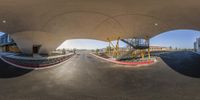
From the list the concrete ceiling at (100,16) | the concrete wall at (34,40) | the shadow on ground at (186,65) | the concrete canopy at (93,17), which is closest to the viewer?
the shadow on ground at (186,65)

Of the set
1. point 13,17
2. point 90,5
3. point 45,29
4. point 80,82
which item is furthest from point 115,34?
point 80,82

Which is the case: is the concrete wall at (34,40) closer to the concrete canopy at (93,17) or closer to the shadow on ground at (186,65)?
the concrete canopy at (93,17)

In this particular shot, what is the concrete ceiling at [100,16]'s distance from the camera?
54.0 feet

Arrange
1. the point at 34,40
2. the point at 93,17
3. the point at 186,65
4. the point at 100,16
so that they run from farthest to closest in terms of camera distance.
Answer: the point at 34,40, the point at 93,17, the point at 100,16, the point at 186,65

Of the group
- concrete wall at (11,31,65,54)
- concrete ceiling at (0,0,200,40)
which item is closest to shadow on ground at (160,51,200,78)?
concrete ceiling at (0,0,200,40)

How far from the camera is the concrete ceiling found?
54.0 ft

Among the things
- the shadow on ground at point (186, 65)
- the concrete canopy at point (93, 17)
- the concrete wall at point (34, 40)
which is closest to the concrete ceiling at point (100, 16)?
the concrete canopy at point (93, 17)

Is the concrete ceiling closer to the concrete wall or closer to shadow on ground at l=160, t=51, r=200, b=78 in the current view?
the concrete wall

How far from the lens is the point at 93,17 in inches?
859

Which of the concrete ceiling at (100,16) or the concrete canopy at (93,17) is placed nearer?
the concrete ceiling at (100,16)

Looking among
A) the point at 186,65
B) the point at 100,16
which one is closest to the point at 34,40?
the point at 100,16

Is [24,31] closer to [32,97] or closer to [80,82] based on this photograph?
[80,82]

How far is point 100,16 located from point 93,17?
3.26ft

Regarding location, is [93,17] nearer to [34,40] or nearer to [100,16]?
[100,16]
